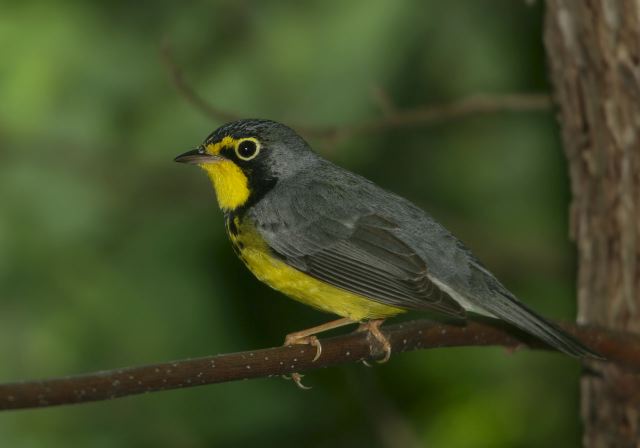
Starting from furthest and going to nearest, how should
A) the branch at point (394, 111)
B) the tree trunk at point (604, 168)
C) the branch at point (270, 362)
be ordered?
the branch at point (394, 111)
the tree trunk at point (604, 168)
the branch at point (270, 362)

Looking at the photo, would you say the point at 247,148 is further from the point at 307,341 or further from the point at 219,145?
the point at 307,341

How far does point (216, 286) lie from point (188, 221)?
2.49 ft

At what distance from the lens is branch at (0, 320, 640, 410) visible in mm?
3779

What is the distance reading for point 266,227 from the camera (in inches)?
230

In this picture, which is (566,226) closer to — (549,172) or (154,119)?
(549,172)

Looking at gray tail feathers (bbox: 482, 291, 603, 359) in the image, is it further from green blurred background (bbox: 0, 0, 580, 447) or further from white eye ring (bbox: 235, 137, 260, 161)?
green blurred background (bbox: 0, 0, 580, 447)

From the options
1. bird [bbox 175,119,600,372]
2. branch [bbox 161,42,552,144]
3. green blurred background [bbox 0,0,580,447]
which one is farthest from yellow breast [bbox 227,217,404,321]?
green blurred background [bbox 0,0,580,447]

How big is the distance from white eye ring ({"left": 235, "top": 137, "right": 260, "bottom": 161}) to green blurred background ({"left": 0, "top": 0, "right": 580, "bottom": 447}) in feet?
6.79

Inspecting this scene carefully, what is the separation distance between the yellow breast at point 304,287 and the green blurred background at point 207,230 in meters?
2.44

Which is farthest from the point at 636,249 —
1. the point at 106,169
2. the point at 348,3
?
the point at 106,169

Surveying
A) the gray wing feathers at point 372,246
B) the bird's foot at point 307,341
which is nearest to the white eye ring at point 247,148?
the gray wing feathers at point 372,246

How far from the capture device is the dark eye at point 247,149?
6.05m

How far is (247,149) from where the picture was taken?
6078 millimetres

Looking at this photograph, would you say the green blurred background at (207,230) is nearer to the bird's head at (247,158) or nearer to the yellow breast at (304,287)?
the bird's head at (247,158)
